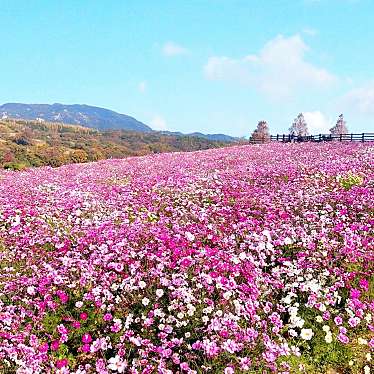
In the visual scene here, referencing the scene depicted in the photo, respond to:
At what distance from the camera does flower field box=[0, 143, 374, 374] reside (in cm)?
559

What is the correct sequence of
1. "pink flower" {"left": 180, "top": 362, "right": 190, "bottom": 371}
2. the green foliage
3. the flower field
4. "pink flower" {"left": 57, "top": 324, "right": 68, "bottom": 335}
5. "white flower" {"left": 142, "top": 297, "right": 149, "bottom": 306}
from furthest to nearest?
the green foliage → "white flower" {"left": 142, "top": 297, "right": 149, "bottom": 306} → "pink flower" {"left": 57, "top": 324, "right": 68, "bottom": 335} → the flower field → "pink flower" {"left": 180, "top": 362, "right": 190, "bottom": 371}

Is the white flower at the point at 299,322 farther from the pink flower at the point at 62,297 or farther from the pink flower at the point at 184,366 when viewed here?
the pink flower at the point at 62,297

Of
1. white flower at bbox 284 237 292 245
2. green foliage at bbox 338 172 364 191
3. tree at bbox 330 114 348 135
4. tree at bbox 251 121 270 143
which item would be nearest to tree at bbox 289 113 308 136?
tree at bbox 330 114 348 135

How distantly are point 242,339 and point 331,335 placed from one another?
1.54 metres

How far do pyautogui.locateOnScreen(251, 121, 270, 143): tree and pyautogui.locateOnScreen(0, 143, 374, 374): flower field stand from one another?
54044 millimetres

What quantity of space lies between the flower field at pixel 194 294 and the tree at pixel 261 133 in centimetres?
5404

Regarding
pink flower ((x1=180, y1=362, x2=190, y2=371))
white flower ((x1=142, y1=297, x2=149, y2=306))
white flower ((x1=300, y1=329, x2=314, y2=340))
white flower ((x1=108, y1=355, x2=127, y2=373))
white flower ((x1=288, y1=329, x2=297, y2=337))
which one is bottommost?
white flower ((x1=108, y1=355, x2=127, y2=373))

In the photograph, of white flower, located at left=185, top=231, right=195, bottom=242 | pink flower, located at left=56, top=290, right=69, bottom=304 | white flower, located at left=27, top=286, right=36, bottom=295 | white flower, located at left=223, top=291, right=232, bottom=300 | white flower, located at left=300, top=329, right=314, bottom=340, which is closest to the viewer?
white flower, located at left=300, top=329, right=314, bottom=340

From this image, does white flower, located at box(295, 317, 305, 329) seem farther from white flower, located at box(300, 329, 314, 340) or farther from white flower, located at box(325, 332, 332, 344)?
white flower, located at box(325, 332, 332, 344)

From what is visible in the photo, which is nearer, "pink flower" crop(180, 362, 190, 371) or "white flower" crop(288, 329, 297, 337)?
"pink flower" crop(180, 362, 190, 371)

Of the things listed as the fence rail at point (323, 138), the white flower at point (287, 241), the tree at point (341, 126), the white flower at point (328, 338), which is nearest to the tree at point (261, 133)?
the fence rail at point (323, 138)

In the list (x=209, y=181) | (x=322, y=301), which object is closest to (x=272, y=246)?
(x=322, y=301)

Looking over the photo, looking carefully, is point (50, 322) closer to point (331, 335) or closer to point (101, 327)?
point (101, 327)

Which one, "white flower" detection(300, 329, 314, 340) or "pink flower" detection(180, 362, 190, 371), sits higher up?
"white flower" detection(300, 329, 314, 340)
